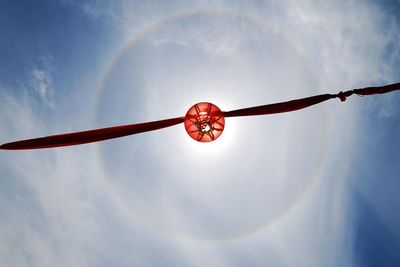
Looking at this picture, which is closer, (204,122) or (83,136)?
(83,136)

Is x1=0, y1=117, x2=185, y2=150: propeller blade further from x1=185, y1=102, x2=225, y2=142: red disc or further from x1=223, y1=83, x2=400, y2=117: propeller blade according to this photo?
x1=223, y1=83, x2=400, y2=117: propeller blade

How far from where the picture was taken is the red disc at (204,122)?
18.1 ft

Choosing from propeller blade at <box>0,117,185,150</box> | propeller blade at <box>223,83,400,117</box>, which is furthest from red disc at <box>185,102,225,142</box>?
propeller blade at <box>0,117,185,150</box>

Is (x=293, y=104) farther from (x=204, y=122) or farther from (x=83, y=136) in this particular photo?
(x=83, y=136)

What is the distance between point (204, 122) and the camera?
561 centimetres

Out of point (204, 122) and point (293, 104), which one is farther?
point (204, 122)

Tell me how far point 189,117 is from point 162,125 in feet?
1.69

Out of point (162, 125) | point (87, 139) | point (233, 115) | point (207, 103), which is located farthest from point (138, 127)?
point (233, 115)

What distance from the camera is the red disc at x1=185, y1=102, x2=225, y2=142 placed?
5504 mm

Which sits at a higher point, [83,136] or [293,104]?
[293,104]

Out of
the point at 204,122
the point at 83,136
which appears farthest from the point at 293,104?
the point at 83,136

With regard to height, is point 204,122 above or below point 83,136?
above

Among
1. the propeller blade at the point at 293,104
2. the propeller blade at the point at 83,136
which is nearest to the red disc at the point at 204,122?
the propeller blade at the point at 293,104

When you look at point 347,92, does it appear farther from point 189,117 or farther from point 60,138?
point 60,138
